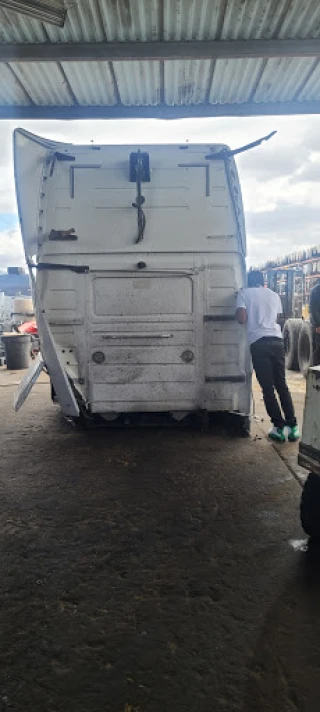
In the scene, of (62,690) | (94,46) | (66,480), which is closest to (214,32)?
(94,46)

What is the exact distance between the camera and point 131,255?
451cm

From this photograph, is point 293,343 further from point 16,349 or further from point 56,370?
point 56,370

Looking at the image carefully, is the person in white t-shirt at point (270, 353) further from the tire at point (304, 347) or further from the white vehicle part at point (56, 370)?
the tire at point (304, 347)

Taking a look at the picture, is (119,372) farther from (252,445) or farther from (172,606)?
(172,606)

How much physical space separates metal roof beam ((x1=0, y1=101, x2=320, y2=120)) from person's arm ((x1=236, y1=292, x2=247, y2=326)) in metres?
2.56

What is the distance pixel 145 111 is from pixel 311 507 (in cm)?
489

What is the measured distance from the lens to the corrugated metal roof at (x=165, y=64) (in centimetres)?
409

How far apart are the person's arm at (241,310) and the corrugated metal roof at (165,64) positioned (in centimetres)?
244

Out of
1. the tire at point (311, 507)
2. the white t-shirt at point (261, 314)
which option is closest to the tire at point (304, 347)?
the white t-shirt at point (261, 314)

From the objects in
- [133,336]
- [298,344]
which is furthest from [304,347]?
[133,336]

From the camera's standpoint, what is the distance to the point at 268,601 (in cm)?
228

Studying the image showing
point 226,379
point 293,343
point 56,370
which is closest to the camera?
point 56,370

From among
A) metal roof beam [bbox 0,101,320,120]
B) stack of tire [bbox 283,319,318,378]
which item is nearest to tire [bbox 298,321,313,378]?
stack of tire [bbox 283,319,318,378]

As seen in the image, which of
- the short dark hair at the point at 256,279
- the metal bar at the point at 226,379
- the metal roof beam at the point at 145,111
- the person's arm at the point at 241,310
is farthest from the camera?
the metal roof beam at the point at 145,111
